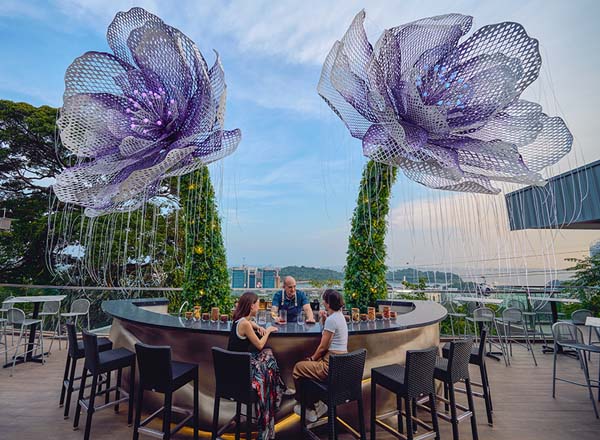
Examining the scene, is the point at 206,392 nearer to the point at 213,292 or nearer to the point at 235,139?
the point at 213,292

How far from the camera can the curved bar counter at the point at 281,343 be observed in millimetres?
2576

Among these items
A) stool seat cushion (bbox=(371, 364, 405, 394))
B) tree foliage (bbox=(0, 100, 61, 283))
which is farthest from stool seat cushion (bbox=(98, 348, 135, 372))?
tree foliage (bbox=(0, 100, 61, 283))

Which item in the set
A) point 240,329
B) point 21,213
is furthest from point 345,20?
point 21,213

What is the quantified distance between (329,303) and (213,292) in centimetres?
227

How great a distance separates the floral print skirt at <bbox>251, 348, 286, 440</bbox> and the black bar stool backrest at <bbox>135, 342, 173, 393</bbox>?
66 centimetres

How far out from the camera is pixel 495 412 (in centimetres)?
317

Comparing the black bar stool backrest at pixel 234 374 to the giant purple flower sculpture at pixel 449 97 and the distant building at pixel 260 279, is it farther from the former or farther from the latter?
the distant building at pixel 260 279

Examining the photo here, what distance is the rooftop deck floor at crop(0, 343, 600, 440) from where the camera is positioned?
106 inches

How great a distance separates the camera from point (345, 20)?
2930 mm

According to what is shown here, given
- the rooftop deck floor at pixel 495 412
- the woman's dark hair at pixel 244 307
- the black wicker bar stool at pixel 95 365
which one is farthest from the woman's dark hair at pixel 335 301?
the black wicker bar stool at pixel 95 365

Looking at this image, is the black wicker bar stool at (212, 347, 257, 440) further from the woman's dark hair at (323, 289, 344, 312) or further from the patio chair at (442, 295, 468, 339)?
the patio chair at (442, 295, 468, 339)

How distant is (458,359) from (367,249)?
5.44ft

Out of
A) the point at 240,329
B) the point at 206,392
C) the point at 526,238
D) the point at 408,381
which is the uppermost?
the point at 526,238

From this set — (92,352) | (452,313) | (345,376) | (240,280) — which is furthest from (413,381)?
(452,313)
